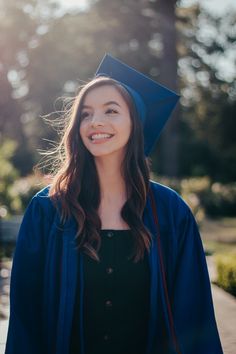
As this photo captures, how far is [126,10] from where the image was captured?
82.2 ft

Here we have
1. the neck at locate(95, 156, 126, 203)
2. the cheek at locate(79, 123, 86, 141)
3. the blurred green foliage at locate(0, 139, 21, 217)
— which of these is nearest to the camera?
the cheek at locate(79, 123, 86, 141)

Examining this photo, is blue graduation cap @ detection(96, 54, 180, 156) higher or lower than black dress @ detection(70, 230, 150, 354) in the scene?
higher

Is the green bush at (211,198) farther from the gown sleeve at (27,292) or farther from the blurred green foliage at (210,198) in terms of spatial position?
the gown sleeve at (27,292)

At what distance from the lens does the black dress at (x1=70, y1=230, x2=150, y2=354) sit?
7.87 feet

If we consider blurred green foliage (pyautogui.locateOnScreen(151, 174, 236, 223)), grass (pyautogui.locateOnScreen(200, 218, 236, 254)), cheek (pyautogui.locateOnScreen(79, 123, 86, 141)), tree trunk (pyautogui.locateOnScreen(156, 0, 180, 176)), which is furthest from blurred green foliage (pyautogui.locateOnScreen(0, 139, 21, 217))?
tree trunk (pyautogui.locateOnScreen(156, 0, 180, 176))

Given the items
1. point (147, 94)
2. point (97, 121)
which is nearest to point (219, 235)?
point (147, 94)

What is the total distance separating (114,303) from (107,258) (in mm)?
204

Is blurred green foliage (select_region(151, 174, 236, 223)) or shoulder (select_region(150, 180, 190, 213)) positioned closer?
shoulder (select_region(150, 180, 190, 213))

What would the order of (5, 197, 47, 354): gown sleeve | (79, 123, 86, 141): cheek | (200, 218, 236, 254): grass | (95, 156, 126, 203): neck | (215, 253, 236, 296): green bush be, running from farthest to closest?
(200, 218, 236, 254): grass < (215, 253, 236, 296): green bush < (95, 156, 126, 203): neck < (79, 123, 86, 141): cheek < (5, 197, 47, 354): gown sleeve

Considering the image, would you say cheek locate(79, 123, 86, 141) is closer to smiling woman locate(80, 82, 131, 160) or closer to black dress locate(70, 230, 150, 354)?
smiling woman locate(80, 82, 131, 160)

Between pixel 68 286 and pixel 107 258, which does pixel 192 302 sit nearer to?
pixel 107 258

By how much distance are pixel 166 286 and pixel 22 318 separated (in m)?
0.66

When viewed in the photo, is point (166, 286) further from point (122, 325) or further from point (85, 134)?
point (85, 134)

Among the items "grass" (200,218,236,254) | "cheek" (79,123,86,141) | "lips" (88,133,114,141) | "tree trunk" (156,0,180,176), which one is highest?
"tree trunk" (156,0,180,176)
